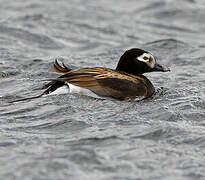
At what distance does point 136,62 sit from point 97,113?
1.65 m

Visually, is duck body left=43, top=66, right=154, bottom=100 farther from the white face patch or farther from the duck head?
the white face patch

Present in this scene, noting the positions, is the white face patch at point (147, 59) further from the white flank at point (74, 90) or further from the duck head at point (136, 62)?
the white flank at point (74, 90)

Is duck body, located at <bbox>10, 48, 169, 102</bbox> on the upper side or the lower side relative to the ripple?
upper

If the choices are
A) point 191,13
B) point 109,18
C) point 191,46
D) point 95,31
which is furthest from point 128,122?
point 191,13

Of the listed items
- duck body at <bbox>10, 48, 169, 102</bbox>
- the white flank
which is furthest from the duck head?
the white flank

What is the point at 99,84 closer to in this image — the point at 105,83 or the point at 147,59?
the point at 105,83

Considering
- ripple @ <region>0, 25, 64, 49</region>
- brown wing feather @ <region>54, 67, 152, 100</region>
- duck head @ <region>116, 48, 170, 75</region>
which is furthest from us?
ripple @ <region>0, 25, 64, 49</region>

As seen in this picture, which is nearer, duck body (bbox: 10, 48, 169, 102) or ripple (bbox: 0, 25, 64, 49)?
duck body (bbox: 10, 48, 169, 102)

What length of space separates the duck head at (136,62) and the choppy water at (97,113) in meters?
0.51

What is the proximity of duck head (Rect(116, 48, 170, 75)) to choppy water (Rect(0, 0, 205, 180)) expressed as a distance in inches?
20.2

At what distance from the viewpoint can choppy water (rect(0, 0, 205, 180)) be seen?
6.81 m

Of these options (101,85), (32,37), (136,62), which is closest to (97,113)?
(101,85)

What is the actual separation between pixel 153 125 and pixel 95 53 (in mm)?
6091

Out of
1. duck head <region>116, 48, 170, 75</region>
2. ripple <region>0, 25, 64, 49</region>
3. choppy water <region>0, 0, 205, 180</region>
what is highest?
duck head <region>116, 48, 170, 75</region>
